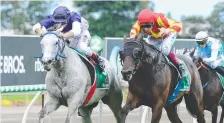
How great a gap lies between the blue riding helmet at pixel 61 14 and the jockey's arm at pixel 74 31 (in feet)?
0.46

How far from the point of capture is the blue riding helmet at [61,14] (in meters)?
9.48

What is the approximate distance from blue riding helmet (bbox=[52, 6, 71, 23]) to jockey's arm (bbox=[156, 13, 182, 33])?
131cm

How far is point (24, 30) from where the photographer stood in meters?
57.1

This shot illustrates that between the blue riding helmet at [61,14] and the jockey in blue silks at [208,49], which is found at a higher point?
the blue riding helmet at [61,14]

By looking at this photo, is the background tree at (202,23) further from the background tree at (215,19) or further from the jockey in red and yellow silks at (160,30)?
the jockey in red and yellow silks at (160,30)

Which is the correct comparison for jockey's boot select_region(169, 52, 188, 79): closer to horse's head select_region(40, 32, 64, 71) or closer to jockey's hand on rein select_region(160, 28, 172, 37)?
jockey's hand on rein select_region(160, 28, 172, 37)

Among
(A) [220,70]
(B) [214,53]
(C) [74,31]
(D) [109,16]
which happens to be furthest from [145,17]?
(D) [109,16]

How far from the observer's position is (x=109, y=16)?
2050 inches

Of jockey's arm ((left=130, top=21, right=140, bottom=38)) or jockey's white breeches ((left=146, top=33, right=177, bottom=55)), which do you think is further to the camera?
jockey's white breeches ((left=146, top=33, right=177, bottom=55))

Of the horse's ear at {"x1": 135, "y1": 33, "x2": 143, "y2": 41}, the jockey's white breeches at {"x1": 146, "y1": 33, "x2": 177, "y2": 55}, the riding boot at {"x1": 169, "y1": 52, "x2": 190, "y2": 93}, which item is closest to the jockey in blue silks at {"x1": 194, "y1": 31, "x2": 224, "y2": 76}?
the riding boot at {"x1": 169, "y1": 52, "x2": 190, "y2": 93}

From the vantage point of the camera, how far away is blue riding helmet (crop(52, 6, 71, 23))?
373 inches

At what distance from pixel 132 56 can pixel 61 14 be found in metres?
1.21

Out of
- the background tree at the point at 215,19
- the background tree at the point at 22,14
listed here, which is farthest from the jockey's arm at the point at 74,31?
the background tree at the point at 22,14

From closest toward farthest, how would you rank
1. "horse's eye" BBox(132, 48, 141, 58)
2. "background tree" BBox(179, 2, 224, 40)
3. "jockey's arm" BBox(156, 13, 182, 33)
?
"horse's eye" BBox(132, 48, 141, 58), "jockey's arm" BBox(156, 13, 182, 33), "background tree" BBox(179, 2, 224, 40)
